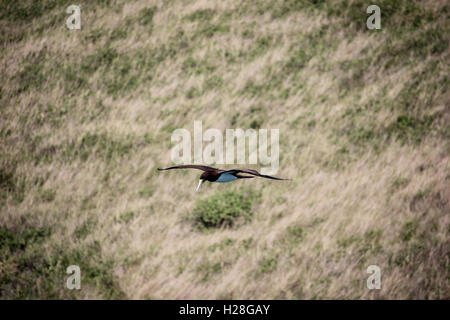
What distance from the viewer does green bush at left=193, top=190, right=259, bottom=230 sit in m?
7.50

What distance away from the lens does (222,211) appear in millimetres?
7609

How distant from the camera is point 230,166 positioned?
914 cm

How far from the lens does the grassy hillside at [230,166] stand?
6629 millimetres

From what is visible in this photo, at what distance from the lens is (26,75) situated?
11.1m

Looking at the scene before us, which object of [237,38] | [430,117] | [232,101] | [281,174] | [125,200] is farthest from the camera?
[237,38]

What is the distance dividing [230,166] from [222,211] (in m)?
1.75

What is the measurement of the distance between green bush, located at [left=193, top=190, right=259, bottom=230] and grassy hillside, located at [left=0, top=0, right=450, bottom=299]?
0.09ft

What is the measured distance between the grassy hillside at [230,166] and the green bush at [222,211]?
0.03 m

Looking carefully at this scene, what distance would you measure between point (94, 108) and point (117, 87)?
3.49ft

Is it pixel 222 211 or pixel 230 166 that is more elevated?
pixel 230 166

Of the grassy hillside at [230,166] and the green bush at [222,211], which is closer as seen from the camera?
the grassy hillside at [230,166]

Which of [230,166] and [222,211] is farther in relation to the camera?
[230,166]

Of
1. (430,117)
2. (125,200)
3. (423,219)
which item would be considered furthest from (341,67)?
(125,200)
